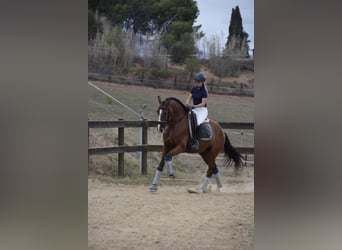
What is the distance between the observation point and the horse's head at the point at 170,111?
14.7ft

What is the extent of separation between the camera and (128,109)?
14.9 feet

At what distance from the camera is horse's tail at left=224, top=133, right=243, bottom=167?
4.43 metres

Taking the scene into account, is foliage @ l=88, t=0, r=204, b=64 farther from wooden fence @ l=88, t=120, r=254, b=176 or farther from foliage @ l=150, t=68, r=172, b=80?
wooden fence @ l=88, t=120, r=254, b=176

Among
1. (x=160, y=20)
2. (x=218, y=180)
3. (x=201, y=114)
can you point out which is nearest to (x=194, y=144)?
(x=201, y=114)

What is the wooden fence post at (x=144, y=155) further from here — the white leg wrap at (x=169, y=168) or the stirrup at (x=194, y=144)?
the stirrup at (x=194, y=144)

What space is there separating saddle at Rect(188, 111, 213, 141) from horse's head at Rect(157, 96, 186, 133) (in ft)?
0.33

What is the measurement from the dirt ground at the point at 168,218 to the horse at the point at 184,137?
126 mm

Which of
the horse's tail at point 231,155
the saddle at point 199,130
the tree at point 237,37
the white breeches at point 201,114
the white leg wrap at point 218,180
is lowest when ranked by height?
the white leg wrap at point 218,180

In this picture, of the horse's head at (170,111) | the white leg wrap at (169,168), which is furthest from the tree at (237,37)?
the white leg wrap at (169,168)
